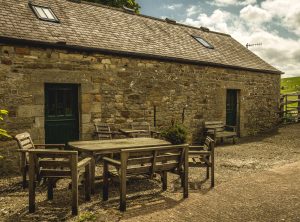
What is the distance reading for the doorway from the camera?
13.0m

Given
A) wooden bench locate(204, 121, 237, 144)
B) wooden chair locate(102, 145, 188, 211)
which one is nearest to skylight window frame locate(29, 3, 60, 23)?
wooden chair locate(102, 145, 188, 211)

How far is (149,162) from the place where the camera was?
488 centimetres

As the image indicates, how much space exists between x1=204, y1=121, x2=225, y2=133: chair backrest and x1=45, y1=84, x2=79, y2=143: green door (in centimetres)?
528

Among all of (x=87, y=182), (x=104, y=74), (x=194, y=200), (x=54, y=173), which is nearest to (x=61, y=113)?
(x=104, y=74)

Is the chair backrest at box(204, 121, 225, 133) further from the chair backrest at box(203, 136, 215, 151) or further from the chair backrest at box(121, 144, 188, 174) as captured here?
the chair backrest at box(121, 144, 188, 174)

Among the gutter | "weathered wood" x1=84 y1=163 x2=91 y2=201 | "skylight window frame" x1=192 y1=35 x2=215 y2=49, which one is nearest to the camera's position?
"weathered wood" x1=84 y1=163 x2=91 y2=201

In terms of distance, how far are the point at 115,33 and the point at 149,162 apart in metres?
6.20

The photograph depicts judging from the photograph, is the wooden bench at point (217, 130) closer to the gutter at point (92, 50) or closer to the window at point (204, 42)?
the gutter at point (92, 50)

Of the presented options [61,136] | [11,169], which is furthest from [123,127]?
[11,169]

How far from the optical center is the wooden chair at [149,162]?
4.53 m

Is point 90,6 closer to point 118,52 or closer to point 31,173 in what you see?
point 118,52

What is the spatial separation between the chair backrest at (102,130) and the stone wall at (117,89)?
17 centimetres

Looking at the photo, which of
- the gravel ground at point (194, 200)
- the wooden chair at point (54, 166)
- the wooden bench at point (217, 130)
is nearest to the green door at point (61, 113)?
the gravel ground at point (194, 200)

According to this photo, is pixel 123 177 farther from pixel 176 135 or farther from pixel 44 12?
pixel 44 12
